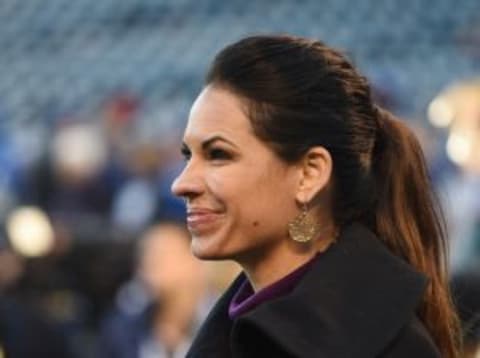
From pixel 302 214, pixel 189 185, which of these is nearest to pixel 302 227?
pixel 302 214

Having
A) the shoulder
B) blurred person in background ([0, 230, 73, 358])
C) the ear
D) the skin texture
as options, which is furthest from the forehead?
blurred person in background ([0, 230, 73, 358])

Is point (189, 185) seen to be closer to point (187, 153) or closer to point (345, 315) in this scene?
point (187, 153)

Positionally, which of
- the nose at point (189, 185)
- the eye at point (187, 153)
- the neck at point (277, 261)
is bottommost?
the neck at point (277, 261)

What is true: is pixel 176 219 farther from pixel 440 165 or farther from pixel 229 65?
pixel 229 65

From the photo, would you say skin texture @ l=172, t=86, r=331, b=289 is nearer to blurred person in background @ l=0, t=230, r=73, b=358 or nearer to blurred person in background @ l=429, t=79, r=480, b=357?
blurred person in background @ l=429, t=79, r=480, b=357

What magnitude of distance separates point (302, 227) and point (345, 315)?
21cm

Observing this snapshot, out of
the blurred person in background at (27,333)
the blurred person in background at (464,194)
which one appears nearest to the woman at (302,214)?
the blurred person in background at (464,194)

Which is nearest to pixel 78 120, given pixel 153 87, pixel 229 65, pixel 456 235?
pixel 153 87

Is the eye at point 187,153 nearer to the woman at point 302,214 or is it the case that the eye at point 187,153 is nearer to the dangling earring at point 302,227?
the woman at point 302,214

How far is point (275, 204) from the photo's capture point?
355 cm

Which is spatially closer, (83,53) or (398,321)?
(398,321)

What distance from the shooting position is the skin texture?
11.6ft

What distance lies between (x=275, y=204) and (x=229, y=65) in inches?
11.8

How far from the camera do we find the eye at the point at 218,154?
3549 mm
